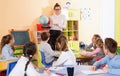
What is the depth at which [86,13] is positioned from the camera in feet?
24.7

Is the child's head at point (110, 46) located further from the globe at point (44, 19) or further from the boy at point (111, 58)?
the globe at point (44, 19)

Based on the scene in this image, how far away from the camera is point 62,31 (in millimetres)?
6754

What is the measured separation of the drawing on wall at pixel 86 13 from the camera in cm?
750

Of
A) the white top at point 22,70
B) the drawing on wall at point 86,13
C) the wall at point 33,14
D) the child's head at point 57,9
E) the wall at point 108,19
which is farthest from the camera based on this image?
the drawing on wall at point 86,13

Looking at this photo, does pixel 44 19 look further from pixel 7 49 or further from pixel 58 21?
pixel 7 49

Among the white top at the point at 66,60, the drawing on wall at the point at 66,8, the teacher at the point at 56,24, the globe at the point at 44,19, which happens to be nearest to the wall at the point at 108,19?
the drawing on wall at the point at 66,8

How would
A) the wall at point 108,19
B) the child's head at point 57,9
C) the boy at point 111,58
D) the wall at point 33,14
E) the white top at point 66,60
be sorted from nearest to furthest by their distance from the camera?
the boy at point 111,58
the white top at point 66,60
the child's head at point 57,9
the wall at point 33,14
the wall at point 108,19

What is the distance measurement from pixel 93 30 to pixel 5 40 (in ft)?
13.1

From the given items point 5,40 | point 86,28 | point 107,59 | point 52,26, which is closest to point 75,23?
point 86,28

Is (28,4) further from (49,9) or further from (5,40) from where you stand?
(5,40)

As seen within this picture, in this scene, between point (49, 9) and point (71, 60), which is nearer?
point (71, 60)

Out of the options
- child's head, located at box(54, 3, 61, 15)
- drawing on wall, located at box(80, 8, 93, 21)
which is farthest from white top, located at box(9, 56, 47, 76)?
drawing on wall, located at box(80, 8, 93, 21)

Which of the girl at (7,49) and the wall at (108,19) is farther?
the wall at (108,19)

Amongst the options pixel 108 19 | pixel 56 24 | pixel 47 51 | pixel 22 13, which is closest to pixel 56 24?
pixel 56 24
